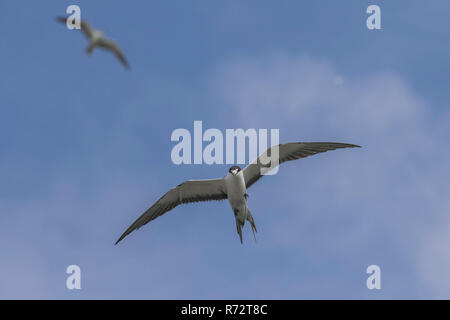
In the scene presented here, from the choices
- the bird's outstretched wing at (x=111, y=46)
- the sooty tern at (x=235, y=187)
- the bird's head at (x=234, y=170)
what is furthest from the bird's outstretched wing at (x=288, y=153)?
the bird's outstretched wing at (x=111, y=46)

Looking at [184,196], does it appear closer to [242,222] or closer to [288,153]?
[242,222]

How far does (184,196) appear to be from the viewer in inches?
1126

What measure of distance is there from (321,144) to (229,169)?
3.96 metres

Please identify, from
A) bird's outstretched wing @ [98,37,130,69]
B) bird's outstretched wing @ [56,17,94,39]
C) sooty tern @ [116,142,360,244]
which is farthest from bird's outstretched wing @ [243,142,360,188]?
bird's outstretched wing @ [56,17,94,39]

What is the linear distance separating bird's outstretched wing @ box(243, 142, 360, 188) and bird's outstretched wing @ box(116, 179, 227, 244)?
125 centimetres

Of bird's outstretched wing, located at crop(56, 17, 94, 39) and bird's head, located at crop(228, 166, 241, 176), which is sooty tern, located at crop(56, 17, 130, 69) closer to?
bird's outstretched wing, located at crop(56, 17, 94, 39)

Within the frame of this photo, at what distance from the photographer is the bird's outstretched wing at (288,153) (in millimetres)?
27047

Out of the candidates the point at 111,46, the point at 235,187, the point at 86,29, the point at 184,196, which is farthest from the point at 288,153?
the point at 86,29

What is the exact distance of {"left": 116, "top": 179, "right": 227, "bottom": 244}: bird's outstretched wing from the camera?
91.0 feet

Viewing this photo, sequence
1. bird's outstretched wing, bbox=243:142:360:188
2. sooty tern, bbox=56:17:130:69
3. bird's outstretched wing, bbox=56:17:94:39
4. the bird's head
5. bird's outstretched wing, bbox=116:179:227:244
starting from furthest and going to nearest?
bird's outstretched wing, bbox=116:179:227:244 → bird's outstretched wing, bbox=243:142:360:188 → the bird's head → bird's outstretched wing, bbox=56:17:94:39 → sooty tern, bbox=56:17:130:69

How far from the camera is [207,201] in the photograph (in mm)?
28516
